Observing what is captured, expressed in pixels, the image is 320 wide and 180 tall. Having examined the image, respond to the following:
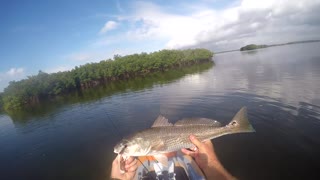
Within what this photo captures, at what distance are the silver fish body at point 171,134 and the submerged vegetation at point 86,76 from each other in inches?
3276

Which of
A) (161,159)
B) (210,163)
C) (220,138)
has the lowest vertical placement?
(220,138)

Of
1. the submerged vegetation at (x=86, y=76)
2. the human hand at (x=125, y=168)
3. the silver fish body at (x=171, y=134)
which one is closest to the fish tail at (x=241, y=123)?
the silver fish body at (x=171, y=134)

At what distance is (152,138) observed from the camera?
6.28m

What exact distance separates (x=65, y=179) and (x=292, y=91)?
24.9m

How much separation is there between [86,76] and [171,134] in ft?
321

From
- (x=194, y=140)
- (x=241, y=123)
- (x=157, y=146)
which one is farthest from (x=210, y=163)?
(x=157, y=146)

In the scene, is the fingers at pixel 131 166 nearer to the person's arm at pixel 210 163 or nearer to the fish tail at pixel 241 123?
the person's arm at pixel 210 163

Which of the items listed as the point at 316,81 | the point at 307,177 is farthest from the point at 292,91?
the point at 307,177

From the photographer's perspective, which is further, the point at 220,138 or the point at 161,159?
the point at 220,138

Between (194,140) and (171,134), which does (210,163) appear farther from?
(171,134)

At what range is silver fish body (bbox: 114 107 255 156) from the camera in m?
6.10

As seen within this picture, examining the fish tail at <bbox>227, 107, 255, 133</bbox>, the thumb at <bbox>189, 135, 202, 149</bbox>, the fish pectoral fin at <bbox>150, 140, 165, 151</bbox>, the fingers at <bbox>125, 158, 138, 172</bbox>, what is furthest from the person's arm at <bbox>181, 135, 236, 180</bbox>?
the fingers at <bbox>125, 158, 138, 172</bbox>

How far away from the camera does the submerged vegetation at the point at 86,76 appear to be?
80.6m

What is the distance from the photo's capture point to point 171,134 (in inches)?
255
